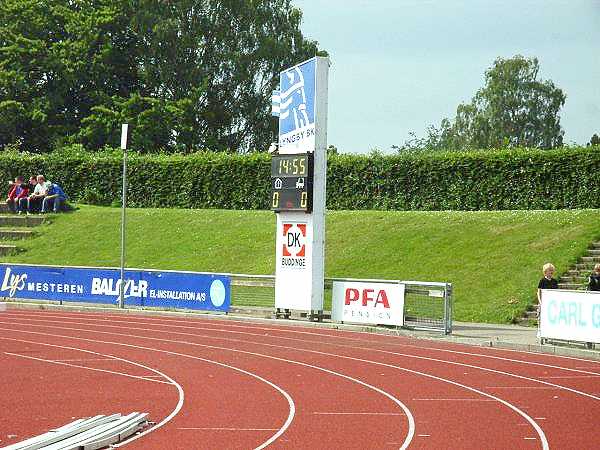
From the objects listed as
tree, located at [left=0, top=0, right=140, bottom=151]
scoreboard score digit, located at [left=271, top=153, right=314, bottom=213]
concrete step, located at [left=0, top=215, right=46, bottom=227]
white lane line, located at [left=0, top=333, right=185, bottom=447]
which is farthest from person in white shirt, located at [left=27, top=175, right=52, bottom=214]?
white lane line, located at [left=0, top=333, right=185, bottom=447]

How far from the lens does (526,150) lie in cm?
3959

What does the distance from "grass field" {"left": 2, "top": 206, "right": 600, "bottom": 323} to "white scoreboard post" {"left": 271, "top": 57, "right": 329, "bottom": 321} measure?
13.5 feet

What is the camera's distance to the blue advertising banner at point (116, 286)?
30812 mm

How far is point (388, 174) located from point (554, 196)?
246 inches

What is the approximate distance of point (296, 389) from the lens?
16.3m

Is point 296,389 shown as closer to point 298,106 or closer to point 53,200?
point 298,106

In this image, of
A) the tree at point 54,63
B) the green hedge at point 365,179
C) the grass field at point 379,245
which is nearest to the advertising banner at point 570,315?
the grass field at point 379,245

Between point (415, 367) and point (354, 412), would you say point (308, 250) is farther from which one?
point (354, 412)

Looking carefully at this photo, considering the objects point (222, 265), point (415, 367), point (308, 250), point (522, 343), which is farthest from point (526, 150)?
point (415, 367)

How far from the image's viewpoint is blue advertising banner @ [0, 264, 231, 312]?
30.8 m

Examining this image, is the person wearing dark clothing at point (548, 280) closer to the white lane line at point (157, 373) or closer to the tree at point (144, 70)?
the white lane line at point (157, 373)

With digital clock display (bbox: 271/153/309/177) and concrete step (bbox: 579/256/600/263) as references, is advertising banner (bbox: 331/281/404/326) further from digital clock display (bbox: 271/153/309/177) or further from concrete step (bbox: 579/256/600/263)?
concrete step (bbox: 579/256/600/263)

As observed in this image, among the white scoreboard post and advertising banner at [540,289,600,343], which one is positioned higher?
the white scoreboard post

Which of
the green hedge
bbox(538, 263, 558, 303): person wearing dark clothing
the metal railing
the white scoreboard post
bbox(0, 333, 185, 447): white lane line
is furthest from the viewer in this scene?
the green hedge
